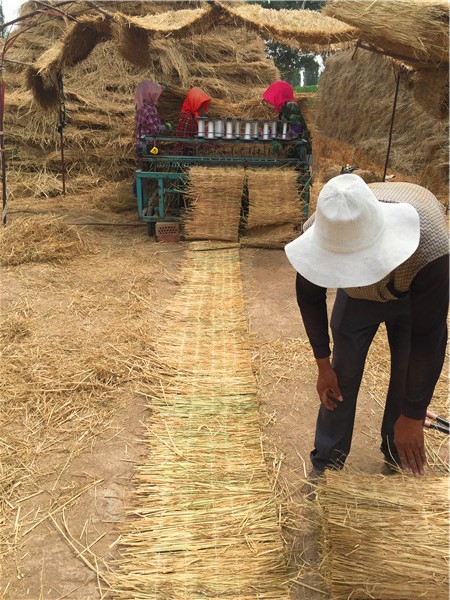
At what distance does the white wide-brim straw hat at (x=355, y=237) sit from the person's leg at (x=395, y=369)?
55cm

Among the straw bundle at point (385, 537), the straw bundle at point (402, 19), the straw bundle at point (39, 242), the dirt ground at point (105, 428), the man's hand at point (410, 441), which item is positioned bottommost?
the dirt ground at point (105, 428)

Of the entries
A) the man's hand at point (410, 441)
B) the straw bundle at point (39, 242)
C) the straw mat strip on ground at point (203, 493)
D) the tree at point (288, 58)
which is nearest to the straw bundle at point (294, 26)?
the straw bundle at point (39, 242)

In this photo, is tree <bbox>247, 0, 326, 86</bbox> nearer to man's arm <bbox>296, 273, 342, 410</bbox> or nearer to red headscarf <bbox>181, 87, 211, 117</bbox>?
red headscarf <bbox>181, 87, 211, 117</bbox>

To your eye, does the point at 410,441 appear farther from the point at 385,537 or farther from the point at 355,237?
the point at 355,237

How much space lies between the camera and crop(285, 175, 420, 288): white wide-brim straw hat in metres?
1.50

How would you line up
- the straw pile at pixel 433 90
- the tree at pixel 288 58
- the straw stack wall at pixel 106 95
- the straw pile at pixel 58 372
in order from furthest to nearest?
the tree at pixel 288 58 < the straw stack wall at pixel 106 95 < the straw pile at pixel 433 90 < the straw pile at pixel 58 372

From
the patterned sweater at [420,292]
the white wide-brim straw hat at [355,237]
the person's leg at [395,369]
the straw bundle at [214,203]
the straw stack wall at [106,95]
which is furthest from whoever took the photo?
the straw stack wall at [106,95]

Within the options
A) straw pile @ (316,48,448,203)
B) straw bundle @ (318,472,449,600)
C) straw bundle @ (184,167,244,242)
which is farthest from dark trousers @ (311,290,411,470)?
straw pile @ (316,48,448,203)

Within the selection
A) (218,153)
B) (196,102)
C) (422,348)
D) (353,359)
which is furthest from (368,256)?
(196,102)

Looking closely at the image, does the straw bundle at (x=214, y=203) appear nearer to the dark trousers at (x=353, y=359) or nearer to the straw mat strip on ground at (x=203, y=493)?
the straw mat strip on ground at (x=203, y=493)

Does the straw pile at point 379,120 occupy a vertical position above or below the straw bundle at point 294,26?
below

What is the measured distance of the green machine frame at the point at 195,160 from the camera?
6562 mm

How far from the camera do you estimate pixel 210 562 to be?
1971 mm

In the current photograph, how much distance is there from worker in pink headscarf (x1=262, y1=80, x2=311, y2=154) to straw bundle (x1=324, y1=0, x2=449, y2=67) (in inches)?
74.3
